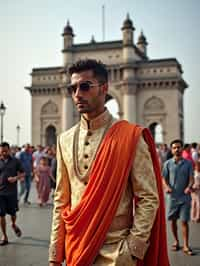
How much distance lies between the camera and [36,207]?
11.4 meters

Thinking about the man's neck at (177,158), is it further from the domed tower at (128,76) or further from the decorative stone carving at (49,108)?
the decorative stone carving at (49,108)

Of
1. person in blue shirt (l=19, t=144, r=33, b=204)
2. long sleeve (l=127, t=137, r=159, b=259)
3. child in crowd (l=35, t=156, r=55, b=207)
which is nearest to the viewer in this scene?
long sleeve (l=127, t=137, r=159, b=259)

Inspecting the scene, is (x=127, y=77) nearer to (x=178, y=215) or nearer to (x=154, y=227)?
(x=178, y=215)

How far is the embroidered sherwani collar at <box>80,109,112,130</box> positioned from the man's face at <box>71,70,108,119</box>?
0.23 ft

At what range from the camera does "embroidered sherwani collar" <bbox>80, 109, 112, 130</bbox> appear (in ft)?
8.32

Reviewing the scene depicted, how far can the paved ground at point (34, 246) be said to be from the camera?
5.61m

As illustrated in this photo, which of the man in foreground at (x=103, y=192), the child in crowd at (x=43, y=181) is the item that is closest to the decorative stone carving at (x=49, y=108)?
the child in crowd at (x=43, y=181)

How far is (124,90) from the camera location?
39.0 metres

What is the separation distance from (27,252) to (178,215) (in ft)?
8.56

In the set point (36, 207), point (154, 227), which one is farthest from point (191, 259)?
point (36, 207)

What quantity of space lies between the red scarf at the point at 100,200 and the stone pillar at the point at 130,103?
36.1 m

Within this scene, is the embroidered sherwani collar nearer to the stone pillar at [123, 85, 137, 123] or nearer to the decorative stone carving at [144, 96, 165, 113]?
the stone pillar at [123, 85, 137, 123]

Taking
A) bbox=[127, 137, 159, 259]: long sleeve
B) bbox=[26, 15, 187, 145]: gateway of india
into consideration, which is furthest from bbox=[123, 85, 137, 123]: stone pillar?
bbox=[127, 137, 159, 259]: long sleeve

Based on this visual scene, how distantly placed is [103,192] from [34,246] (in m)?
4.70
